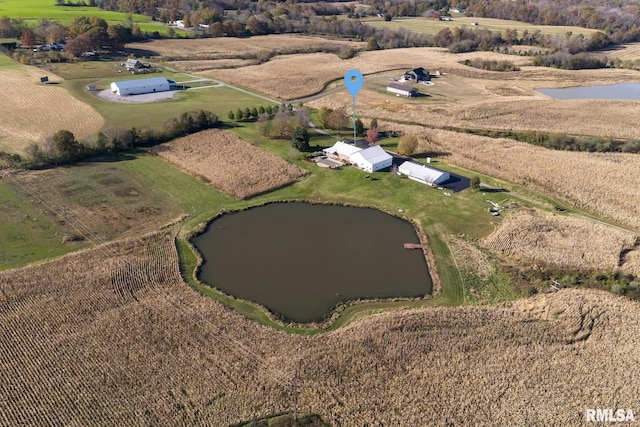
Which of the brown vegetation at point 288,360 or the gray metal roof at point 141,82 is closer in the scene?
the brown vegetation at point 288,360

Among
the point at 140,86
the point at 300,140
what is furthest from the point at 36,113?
the point at 300,140

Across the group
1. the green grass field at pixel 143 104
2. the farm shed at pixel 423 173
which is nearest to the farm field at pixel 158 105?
the green grass field at pixel 143 104

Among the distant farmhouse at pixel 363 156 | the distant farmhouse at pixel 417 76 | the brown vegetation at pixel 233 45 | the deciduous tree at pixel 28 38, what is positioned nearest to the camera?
the distant farmhouse at pixel 363 156

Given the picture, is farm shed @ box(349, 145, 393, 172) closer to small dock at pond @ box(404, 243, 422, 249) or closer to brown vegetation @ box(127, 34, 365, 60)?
small dock at pond @ box(404, 243, 422, 249)

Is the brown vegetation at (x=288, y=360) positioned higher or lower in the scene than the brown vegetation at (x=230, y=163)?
lower

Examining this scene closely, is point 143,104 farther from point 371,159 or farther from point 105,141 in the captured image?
point 371,159

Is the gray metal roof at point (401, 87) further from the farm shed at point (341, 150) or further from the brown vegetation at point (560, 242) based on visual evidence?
the brown vegetation at point (560, 242)

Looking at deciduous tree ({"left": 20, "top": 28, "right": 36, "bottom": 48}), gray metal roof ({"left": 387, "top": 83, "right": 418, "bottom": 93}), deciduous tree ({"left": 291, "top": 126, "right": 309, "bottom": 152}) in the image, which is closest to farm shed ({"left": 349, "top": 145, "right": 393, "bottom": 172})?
deciduous tree ({"left": 291, "top": 126, "right": 309, "bottom": 152})
